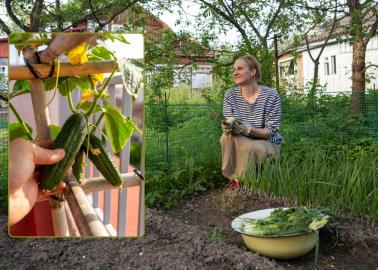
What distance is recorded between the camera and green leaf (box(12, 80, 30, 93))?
3.93 feet

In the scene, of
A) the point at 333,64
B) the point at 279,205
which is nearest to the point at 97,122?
the point at 279,205

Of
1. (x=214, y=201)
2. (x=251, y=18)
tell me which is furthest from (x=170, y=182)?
(x=251, y=18)

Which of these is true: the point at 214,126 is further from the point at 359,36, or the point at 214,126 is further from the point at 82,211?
the point at 82,211

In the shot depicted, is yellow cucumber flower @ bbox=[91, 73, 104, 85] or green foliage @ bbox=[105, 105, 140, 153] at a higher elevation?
yellow cucumber flower @ bbox=[91, 73, 104, 85]

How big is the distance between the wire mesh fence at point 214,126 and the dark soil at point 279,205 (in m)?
0.91

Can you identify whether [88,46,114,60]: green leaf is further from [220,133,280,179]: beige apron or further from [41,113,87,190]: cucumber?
[220,133,280,179]: beige apron

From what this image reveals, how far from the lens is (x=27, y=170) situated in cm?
116

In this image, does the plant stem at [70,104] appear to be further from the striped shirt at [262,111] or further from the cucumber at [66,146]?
the striped shirt at [262,111]

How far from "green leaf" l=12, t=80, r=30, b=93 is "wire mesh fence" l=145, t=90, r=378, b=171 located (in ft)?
11.3

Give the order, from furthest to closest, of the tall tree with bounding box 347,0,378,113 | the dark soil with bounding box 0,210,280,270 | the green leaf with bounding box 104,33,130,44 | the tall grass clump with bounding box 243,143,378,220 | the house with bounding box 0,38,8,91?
1. the tall tree with bounding box 347,0,378,113
2. the tall grass clump with bounding box 243,143,378,220
3. the dark soil with bounding box 0,210,280,270
4. the house with bounding box 0,38,8,91
5. the green leaf with bounding box 104,33,130,44

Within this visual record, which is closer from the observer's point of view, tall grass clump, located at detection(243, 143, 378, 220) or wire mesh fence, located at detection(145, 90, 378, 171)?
tall grass clump, located at detection(243, 143, 378, 220)

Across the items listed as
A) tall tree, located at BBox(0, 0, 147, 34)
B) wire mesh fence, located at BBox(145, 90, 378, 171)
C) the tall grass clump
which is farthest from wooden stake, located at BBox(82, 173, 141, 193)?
tall tree, located at BBox(0, 0, 147, 34)

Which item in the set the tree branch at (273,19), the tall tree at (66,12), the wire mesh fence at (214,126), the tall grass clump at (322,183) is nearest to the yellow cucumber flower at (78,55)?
the tall grass clump at (322,183)

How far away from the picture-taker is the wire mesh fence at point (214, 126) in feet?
16.3
